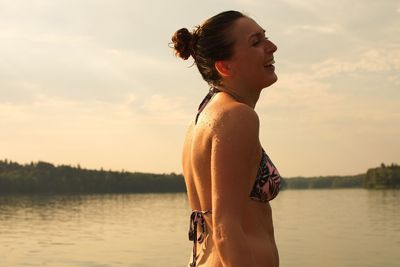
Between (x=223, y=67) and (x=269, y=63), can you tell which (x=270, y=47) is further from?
(x=223, y=67)

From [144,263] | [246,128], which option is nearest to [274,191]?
[246,128]

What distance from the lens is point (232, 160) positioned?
2770 millimetres

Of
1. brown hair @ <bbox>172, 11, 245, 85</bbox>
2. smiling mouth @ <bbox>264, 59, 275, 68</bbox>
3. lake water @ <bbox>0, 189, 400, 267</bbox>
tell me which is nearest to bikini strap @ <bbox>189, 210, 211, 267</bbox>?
brown hair @ <bbox>172, 11, 245, 85</bbox>

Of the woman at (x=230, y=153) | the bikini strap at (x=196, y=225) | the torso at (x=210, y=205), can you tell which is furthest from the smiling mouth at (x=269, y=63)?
the bikini strap at (x=196, y=225)

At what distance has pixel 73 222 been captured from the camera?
273 ft

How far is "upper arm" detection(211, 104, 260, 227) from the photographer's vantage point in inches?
109

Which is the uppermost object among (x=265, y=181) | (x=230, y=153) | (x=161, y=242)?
(x=230, y=153)

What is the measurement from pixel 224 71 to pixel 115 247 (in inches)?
2030

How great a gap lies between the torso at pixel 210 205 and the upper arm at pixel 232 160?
0.06 meters

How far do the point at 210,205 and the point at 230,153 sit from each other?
1.23 feet

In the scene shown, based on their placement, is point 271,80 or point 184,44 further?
point 184,44

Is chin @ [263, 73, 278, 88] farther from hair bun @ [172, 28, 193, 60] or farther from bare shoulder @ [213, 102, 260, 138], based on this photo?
hair bun @ [172, 28, 193, 60]

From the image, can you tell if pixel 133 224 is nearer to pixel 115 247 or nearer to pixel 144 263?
pixel 115 247

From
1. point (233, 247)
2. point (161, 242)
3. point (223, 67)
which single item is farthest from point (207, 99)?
point (161, 242)
